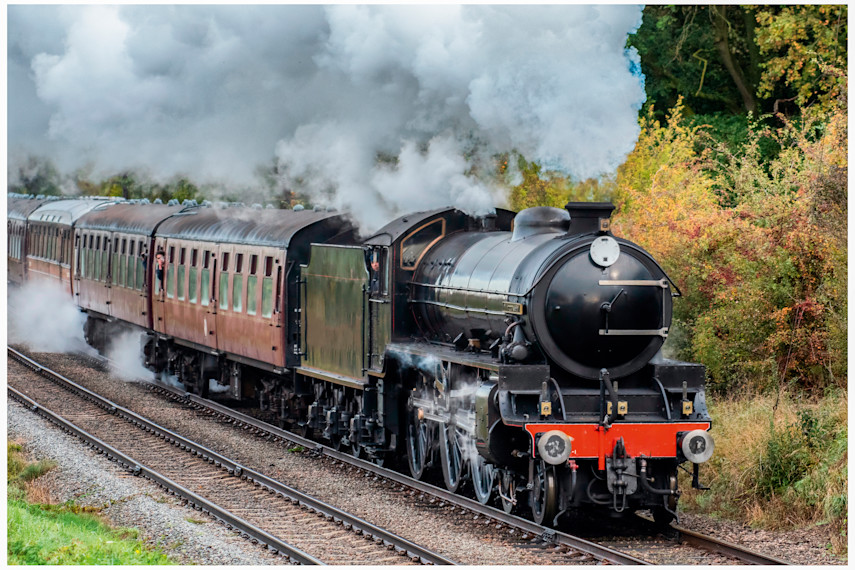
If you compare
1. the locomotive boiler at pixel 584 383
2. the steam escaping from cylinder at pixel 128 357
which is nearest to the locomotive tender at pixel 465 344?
the locomotive boiler at pixel 584 383

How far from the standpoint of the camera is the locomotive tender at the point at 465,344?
30.5 feet

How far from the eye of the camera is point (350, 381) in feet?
42.5

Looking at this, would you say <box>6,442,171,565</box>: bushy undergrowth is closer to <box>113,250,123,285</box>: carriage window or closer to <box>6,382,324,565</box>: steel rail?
<box>6,382,324,565</box>: steel rail

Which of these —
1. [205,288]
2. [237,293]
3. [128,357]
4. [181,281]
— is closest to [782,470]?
[237,293]

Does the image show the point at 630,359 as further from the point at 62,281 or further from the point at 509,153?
the point at 62,281

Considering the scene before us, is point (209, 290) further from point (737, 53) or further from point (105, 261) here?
point (737, 53)

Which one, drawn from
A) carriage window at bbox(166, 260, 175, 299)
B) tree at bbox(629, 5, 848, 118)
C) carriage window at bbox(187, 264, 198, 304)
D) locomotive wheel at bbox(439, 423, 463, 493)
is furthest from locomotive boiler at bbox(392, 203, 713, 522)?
tree at bbox(629, 5, 848, 118)

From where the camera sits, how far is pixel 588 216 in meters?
9.73

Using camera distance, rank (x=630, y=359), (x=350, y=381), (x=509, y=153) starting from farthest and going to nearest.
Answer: (x=350, y=381) → (x=509, y=153) → (x=630, y=359)

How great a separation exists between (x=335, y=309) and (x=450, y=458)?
10.0ft

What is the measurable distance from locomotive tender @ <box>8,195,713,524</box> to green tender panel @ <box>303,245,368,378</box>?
0.11ft

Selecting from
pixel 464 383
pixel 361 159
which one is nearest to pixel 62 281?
pixel 361 159

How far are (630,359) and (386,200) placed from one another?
489cm

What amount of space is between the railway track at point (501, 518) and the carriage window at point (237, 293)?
5.33 ft
